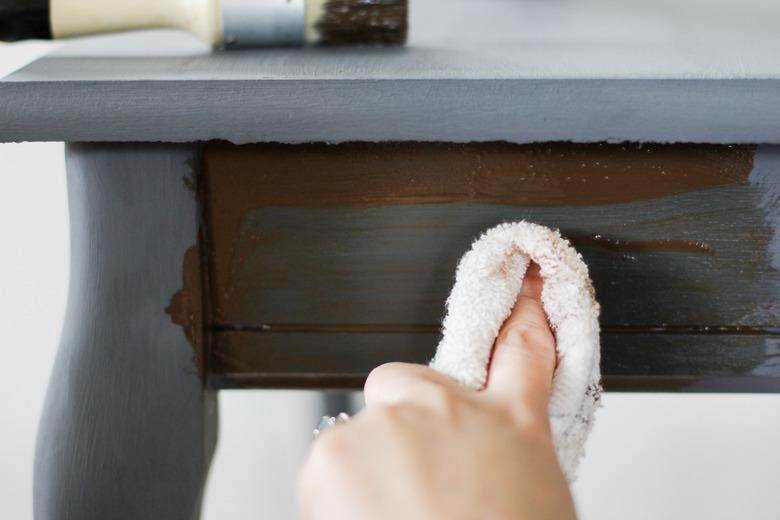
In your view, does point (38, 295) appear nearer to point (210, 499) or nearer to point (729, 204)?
point (210, 499)

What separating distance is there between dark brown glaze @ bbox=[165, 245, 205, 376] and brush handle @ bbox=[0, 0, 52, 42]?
0.12 meters

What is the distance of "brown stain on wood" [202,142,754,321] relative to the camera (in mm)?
278

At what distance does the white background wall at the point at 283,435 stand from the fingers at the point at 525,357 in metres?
0.44

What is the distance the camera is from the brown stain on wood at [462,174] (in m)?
0.28

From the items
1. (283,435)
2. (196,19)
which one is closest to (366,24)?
(196,19)

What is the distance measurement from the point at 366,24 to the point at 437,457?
0.21 meters

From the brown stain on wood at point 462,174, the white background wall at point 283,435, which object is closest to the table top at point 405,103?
→ the brown stain on wood at point 462,174

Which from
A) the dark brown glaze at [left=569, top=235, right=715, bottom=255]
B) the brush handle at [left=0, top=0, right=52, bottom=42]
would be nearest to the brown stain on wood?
the dark brown glaze at [left=569, top=235, right=715, bottom=255]

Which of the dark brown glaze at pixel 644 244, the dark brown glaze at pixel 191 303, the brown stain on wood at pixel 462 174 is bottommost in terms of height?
the dark brown glaze at pixel 191 303

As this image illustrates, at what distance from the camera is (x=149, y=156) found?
278 mm

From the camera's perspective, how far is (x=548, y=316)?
10.8 inches

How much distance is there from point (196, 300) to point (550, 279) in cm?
12

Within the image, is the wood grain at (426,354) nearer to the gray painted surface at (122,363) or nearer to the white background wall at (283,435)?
the gray painted surface at (122,363)

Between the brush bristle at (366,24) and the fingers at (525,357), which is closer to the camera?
the fingers at (525,357)
